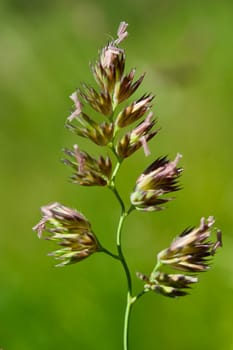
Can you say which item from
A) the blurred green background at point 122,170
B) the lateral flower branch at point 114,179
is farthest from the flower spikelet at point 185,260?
the blurred green background at point 122,170

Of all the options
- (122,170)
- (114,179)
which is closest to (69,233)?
(114,179)


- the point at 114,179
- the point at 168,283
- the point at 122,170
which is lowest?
the point at 168,283

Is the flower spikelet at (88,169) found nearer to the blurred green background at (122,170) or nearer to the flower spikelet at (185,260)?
the flower spikelet at (185,260)

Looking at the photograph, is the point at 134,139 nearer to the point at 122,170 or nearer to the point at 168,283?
the point at 168,283

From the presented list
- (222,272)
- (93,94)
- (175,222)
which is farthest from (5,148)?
(93,94)

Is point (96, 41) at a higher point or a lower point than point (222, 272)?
higher

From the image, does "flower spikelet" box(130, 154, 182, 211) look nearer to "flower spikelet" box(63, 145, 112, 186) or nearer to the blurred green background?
"flower spikelet" box(63, 145, 112, 186)

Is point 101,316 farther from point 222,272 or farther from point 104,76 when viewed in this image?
point 104,76
